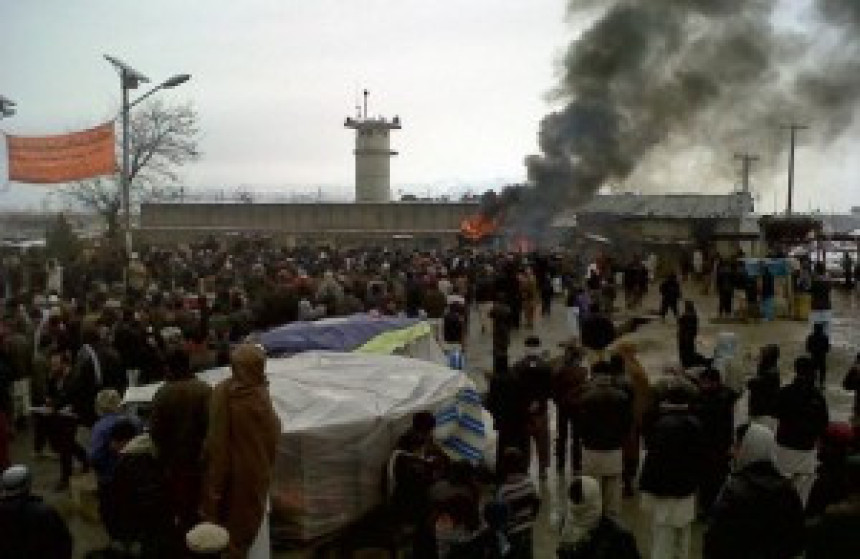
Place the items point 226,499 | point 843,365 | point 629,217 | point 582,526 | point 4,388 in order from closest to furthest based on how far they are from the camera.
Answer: point 582,526 < point 226,499 < point 4,388 < point 843,365 < point 629,217

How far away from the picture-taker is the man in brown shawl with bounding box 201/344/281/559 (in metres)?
5.79

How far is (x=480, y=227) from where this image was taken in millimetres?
35906

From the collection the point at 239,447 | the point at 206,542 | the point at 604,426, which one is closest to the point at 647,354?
the point at 604,426

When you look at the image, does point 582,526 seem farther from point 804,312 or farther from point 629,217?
point 629,217

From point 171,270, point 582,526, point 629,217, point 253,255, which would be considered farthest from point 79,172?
point 629,217

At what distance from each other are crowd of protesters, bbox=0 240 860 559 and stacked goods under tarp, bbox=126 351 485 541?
14.5 inches

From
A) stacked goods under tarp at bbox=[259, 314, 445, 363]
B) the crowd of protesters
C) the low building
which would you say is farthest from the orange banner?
the low building

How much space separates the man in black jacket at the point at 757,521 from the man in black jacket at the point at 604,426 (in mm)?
2397

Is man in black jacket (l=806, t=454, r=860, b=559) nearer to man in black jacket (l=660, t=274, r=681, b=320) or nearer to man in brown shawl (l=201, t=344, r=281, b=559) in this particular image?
man in brown shawl (l=201, t=344, r=281, b=559)

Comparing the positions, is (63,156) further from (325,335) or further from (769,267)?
(769,267)

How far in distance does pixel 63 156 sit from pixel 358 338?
13.2 metres

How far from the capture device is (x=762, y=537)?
5.18 metres

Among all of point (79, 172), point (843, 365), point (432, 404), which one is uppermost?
point (79, 172)

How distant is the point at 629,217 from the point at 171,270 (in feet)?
72.1
